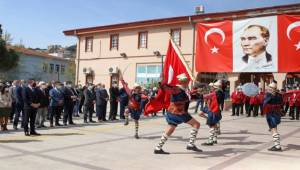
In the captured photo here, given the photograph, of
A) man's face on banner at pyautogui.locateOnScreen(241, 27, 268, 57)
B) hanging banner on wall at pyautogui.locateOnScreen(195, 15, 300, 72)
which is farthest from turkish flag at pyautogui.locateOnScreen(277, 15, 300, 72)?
man's face on banner at pyautogui.locateOnScreen(241, 27, 268, 57)

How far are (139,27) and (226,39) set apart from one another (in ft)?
59.5

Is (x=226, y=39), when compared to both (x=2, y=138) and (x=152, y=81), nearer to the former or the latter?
(x=2, y=138)

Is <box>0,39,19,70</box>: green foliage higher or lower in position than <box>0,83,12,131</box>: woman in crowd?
higher

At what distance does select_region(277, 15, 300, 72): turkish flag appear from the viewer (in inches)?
496

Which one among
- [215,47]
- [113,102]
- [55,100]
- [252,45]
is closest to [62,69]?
[113,102]

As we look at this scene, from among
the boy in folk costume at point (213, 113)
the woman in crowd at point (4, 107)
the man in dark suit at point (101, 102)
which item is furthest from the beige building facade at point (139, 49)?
the woman in crowd at point (4, 107)

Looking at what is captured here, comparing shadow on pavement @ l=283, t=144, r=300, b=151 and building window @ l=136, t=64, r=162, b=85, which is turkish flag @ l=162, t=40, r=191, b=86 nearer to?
shadow on pavement @ l=283, t=144, r=300, b=151

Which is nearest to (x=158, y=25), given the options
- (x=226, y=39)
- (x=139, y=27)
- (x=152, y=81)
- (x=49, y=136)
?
(x=139, y=27)

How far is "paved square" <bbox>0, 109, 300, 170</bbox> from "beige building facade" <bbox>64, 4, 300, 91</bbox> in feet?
46.2

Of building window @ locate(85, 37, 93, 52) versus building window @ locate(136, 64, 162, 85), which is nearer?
building window @ locate(136, 64, 162, 85)

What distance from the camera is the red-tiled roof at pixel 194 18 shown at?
23125mm

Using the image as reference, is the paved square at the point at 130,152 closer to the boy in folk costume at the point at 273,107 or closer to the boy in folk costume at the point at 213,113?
the boy in folk costume at the point at 213,113

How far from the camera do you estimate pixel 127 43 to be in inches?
1264

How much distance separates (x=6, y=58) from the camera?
4291cm
